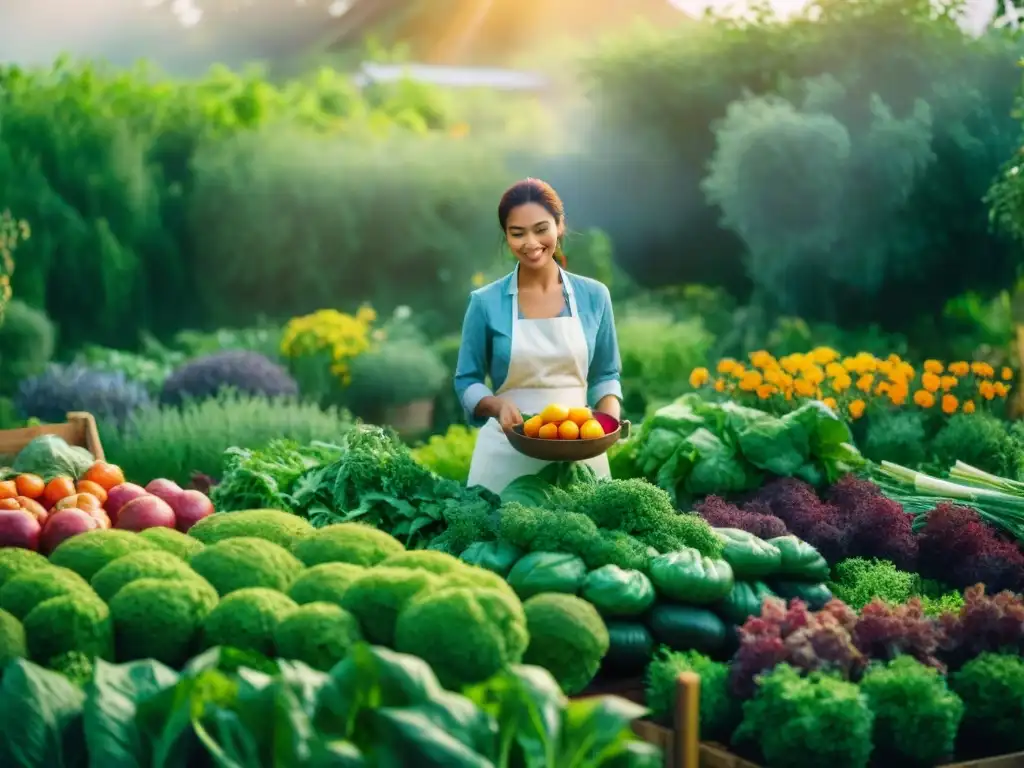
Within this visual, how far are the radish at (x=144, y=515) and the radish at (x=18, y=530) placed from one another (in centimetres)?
28

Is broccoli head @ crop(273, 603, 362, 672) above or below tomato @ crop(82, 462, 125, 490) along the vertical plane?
above

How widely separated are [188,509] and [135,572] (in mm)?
1555

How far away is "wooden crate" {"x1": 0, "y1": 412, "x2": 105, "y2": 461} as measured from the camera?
6016 mm

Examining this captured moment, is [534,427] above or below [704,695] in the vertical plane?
above

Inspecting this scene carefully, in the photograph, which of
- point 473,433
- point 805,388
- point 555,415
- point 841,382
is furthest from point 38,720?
point 841,382

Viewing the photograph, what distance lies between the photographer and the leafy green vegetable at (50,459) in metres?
5.67

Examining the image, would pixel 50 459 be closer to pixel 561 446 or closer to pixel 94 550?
pixel 94 550

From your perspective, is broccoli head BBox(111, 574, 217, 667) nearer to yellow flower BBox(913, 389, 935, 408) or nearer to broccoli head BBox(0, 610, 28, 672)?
broccoli head BBox(0, 610, 28, 672)

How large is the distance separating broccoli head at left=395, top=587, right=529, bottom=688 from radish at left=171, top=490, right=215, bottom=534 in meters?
2.11

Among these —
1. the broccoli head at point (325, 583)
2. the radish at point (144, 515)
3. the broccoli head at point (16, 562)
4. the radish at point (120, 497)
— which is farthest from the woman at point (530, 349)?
the broccoli head at point (16, 562)

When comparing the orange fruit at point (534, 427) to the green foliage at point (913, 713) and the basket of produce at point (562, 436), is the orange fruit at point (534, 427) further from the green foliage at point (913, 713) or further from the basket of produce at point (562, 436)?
the green foliage at point (913, 713)

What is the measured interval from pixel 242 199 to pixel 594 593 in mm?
10449

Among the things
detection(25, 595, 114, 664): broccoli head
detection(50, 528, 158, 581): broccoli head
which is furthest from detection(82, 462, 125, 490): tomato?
detection(25, 595, 114, 664): broccoli head

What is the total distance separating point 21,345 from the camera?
11.6m
